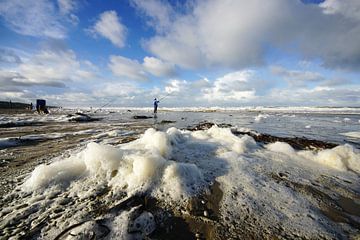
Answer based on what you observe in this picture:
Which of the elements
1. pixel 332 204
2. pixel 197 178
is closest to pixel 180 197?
pixel 197 178

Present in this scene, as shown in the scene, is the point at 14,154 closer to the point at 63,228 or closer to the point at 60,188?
the point at 60,188

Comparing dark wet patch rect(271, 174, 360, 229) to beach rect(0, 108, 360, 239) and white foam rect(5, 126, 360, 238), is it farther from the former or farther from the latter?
white foam rect(5, 126, 360, 238)

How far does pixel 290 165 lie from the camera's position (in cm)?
429

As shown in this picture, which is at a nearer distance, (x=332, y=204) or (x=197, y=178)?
(x=332, y=204)

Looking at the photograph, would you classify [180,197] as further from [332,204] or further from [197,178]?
[332,204]

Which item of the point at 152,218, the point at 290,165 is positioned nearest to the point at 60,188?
the point at 152,218

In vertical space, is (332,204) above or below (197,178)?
below

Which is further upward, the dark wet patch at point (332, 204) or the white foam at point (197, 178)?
the white foam at point (197, 178)

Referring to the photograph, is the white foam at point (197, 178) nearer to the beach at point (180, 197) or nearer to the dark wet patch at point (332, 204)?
the beach at point (180, 197)

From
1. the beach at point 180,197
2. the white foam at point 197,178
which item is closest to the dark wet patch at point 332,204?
the beach at point 180,197

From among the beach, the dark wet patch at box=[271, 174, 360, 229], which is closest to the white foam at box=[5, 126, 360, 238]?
the beach

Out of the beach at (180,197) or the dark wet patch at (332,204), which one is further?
the dark wet patch at (332,204)

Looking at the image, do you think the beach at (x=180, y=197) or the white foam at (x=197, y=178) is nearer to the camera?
the beach at (x=180, y=197)

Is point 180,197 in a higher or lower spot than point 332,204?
higher
